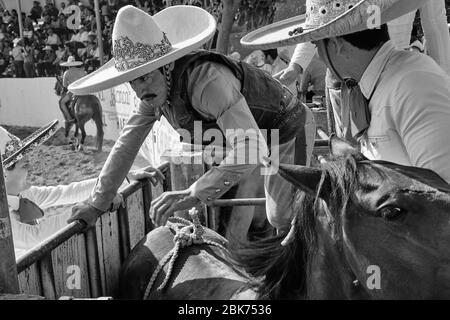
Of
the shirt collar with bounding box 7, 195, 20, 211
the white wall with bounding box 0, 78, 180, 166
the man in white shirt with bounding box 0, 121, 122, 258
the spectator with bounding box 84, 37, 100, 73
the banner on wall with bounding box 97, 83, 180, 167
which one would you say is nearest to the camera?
the man in white shirt with bounding box 0, 121, 122, 258

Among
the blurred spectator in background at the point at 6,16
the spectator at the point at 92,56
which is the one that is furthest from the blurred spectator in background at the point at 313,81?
the blurred spectator in background at the point at 6,16

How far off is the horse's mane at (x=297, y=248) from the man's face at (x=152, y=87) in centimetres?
84

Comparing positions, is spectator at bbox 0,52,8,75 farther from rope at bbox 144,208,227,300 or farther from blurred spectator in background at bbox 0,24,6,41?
rope at bbox 144,208,227,300

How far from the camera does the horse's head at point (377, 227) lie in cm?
131

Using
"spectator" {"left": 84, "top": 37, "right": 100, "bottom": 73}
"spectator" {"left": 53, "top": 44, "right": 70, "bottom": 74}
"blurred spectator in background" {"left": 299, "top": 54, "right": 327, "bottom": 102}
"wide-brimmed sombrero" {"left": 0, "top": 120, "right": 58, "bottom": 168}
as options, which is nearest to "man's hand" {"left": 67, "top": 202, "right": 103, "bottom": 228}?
"wide-brimmed sombrero" {"left": 0, "top": 120, "right": 58, "bottom": 168}

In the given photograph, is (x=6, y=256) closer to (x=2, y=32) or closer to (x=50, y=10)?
(x=50, y=10)

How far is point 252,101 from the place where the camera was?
270 cm

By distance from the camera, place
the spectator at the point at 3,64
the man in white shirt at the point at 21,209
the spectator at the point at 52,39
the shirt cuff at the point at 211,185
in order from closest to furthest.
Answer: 1. the shirt cuff at the point at 211,185
2. the man in white shirt at the point at 21,209
3. the spectator at the point at 52,39
4. the spectator at the point at 3,64

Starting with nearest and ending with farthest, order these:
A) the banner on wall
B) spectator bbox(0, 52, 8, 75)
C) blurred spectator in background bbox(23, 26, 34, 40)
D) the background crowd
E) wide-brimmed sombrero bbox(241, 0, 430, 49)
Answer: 1. wide-brimmed sombrero bbox(241, 0, 430, 49)
2. the banner on wall
3. the background crowd
4. blurred spectator in background bbox(23, 26, 34, 40)
5. spectator bbox(0, 52, 8, 75)

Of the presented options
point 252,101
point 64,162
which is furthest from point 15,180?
point 64,162

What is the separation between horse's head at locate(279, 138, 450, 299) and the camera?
131 centimetres

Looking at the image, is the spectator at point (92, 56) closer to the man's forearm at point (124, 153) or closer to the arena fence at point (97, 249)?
the arena fence at point (97, 249)

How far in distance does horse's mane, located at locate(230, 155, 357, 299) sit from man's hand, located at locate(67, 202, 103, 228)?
749mm
